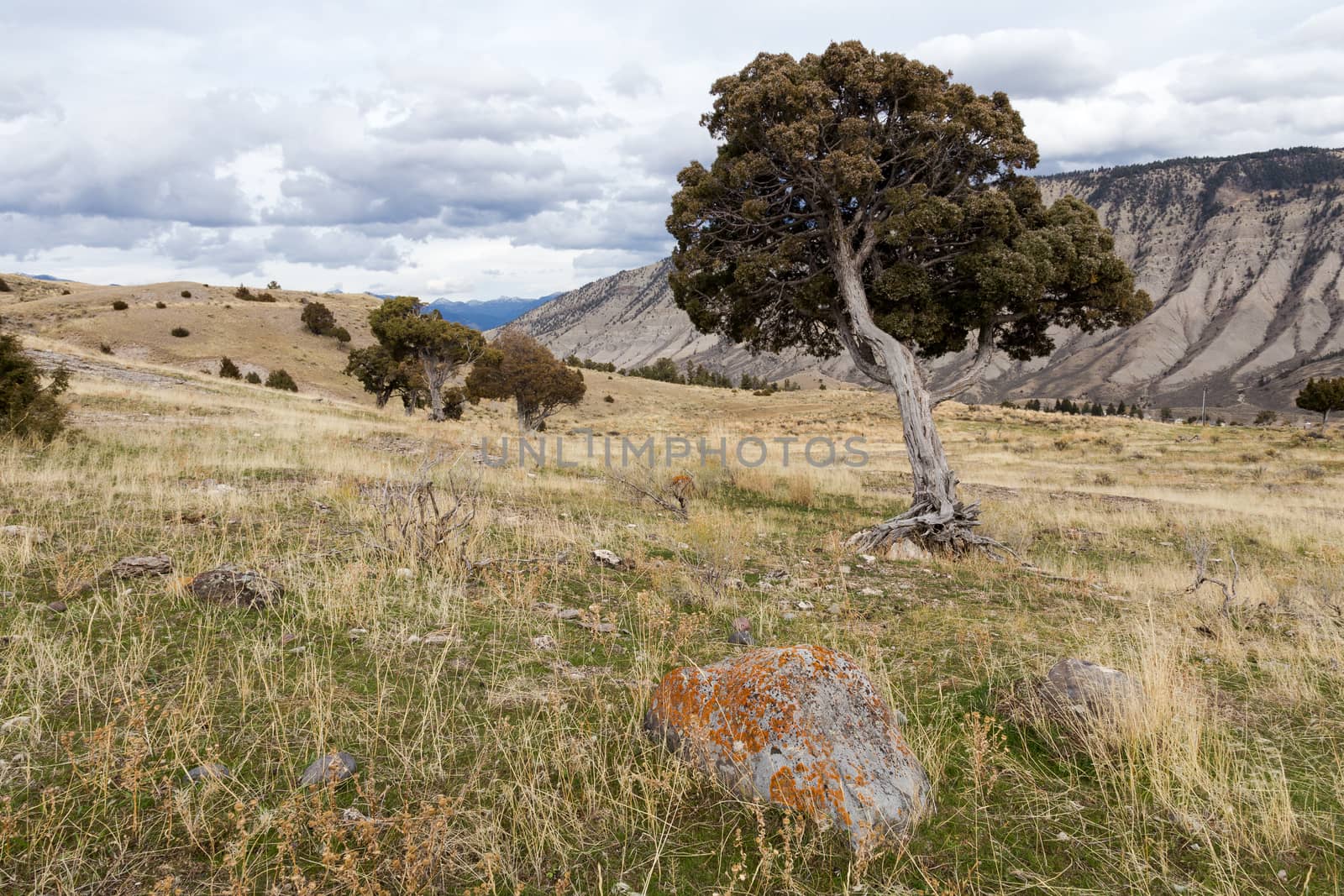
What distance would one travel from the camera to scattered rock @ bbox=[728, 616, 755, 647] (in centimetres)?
544

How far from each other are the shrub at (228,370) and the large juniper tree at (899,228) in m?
41.6

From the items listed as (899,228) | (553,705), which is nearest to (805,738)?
(553,705)

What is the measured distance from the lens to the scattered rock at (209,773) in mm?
2802

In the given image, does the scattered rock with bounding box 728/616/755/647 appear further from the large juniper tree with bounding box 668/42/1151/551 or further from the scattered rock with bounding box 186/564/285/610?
the large juniper tree with bounding box 668/42/1151/551

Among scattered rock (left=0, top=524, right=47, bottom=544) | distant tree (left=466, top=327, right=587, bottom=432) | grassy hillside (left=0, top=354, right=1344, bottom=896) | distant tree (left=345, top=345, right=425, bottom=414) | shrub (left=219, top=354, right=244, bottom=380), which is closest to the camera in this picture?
grassy hillside (left=0, top=354, right=1344, bottom=896)

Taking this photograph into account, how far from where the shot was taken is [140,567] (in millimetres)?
5473

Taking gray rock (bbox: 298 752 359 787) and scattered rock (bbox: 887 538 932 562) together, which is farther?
scattered rock (bbox: 887 538 932 562)

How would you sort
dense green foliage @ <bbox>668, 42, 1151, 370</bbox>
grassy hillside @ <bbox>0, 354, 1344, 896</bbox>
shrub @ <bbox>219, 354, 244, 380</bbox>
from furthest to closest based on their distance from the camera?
shrub @ <bbox>219, 354, 244, 380</bbox>
dense green foliage @ <bbox>668, 42, 1151, 370</bbox>
grassy hillside @ <bbox>0, 354, 1344, 896</bbox>

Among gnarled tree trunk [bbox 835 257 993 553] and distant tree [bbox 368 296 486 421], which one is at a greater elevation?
distant tree [bbox 368 296 486 421]

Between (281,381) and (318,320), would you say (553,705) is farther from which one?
(318,320)

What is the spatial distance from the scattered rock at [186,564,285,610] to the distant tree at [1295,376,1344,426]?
258 feet

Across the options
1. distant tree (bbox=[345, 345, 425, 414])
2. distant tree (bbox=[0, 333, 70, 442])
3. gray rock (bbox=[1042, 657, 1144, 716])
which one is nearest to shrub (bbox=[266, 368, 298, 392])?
distant tree (bbox=[345, 345, 425, 414])

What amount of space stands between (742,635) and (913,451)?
7.78 m

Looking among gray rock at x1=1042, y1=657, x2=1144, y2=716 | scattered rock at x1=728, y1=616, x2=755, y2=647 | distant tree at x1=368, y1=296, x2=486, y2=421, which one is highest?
distant tree at x1=368, y1=296, x2=486, y2=421
